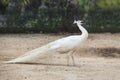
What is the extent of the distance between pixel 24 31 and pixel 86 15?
2923mm

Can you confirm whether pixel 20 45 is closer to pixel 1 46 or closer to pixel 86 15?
pixel 1 46

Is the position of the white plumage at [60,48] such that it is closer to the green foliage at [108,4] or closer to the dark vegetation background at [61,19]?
the dark vegetation background at [61,19]

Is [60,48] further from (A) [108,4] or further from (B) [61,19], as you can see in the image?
(A) [108,4]

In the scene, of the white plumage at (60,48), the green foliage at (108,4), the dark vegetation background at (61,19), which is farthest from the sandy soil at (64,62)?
the green foliage at (108,4)

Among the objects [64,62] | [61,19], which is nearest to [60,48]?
[64,62]

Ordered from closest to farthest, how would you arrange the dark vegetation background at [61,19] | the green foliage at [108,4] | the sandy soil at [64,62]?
1. the sandy soil at [64,62]
2. the dark vegetation background at [61,19]
3. the green foliage at [108,4]

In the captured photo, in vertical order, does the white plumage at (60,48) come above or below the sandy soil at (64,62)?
above

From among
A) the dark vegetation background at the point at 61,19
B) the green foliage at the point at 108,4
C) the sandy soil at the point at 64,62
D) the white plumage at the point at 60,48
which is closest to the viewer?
the sandy soil at the point at 64,62

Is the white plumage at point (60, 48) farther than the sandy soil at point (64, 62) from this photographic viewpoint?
Yes

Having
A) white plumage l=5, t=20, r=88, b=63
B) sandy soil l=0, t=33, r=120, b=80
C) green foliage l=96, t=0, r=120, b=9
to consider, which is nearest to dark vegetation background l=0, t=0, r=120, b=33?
green foliage l=96, t=0, r=120, b=9

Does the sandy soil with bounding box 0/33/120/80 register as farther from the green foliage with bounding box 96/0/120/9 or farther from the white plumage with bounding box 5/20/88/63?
the green foliage with bounding box 96/0/120/9

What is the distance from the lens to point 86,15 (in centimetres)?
2261

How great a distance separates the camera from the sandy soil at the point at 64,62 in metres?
10.6

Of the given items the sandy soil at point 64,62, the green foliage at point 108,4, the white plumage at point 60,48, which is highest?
the green foliage at point 108,4
